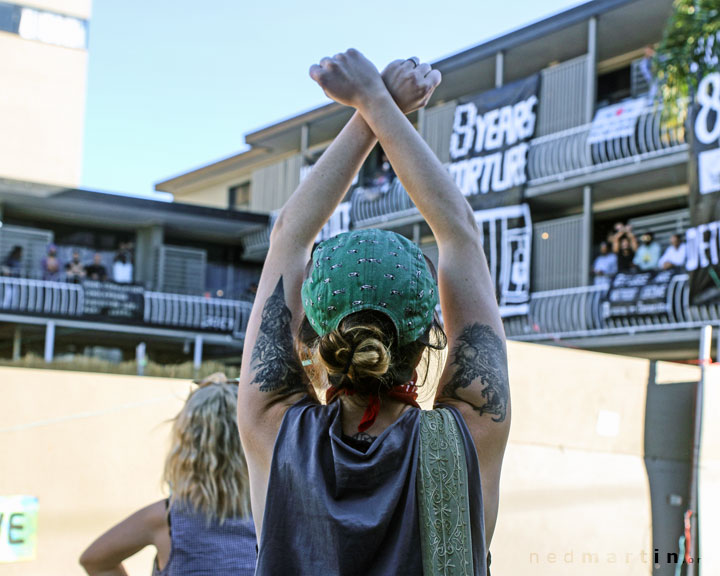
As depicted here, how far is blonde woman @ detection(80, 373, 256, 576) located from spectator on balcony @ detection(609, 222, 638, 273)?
14266mm

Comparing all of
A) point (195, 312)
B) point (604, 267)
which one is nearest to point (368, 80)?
point (604, 267)

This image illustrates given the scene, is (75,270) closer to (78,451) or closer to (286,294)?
(78,451)

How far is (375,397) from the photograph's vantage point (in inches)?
54.9

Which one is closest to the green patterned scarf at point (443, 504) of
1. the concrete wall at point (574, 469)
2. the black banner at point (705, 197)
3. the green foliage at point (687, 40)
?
the concrete wall at point (574, 469)

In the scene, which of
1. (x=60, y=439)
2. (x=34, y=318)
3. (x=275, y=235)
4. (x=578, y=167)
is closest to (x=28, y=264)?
(x=34, y=318)

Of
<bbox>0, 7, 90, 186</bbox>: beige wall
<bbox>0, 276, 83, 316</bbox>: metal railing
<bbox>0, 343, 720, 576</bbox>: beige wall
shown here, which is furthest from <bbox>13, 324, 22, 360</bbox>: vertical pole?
<bbox>0, 343, 720, 576</bbox>: beige wall

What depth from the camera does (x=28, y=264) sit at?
21922mm

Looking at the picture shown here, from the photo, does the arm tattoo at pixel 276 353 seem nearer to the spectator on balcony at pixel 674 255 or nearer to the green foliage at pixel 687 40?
the green foliage at pixel 687 40

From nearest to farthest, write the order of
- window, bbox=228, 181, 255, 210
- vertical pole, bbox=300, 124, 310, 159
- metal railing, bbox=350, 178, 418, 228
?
1. metal railing, bbox=350, 178, 418, 228
2. vertical pole, bbox=300, 124, 310, 159
3. window, bbox=228, 181, 255, 210

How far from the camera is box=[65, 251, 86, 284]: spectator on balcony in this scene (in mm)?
20859

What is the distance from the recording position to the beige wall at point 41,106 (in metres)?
19.6

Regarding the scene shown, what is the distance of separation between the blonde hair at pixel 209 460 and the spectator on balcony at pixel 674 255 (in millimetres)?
13447

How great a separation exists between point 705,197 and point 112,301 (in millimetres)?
13714

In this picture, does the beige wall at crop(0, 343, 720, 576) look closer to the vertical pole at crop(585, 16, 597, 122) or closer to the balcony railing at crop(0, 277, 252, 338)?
the vertical pole at crop(585, 16, 597, 122)
